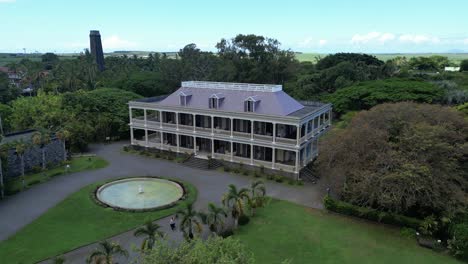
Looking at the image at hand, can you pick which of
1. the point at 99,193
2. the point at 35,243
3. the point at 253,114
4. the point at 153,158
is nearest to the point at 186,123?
the point at 153,158

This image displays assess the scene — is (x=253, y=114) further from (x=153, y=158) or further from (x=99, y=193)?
(x=99, y=193)

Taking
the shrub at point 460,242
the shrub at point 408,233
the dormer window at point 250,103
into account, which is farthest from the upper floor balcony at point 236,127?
the shrub at point 460,242

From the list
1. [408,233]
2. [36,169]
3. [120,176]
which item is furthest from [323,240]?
[36,169]

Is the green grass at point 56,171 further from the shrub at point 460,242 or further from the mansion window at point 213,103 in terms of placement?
the shrub at point 460,242

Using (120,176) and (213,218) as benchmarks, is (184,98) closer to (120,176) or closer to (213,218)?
(120,176)

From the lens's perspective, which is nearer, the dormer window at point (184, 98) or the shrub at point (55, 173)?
the shrub at point (55, 173)
